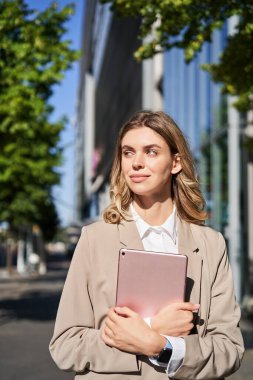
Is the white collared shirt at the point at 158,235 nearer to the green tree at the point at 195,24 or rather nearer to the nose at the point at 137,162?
the nose at the point at 137,162

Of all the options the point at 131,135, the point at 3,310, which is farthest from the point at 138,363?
the point at 3,310

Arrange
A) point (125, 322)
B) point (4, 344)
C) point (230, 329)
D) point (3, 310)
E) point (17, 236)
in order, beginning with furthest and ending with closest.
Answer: point (17, 236)
point (3, 310)
point (4, 344)
point (230, 329)
point (125, 322)

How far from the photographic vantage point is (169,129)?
2322mm

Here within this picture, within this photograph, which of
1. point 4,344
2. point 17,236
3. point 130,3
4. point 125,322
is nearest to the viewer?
point 125,322

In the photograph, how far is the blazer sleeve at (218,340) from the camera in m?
2.08

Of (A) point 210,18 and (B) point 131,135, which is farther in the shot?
(A) point 210,18

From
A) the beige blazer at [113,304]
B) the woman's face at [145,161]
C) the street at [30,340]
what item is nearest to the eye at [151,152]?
the woman's face at [145,161]

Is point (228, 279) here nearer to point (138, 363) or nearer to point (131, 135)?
point (138, 363)

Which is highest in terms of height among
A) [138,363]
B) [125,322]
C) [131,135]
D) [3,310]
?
[131,135]

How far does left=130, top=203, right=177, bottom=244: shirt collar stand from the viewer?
2297mm

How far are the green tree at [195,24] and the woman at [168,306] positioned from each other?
505cm

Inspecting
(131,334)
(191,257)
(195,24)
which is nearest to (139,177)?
(191,257)

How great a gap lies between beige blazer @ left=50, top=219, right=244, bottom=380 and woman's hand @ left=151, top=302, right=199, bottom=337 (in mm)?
43

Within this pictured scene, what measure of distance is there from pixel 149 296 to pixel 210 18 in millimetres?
6535
